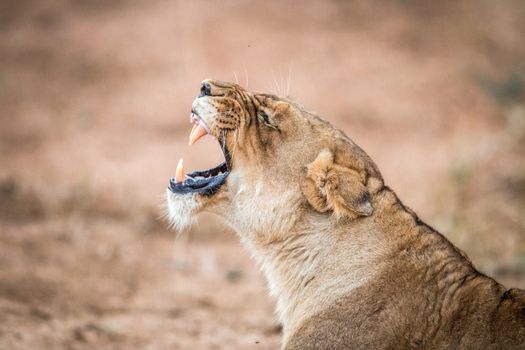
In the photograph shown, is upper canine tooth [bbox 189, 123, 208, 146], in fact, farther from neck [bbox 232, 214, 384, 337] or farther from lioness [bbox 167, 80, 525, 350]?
neck [bbox 232, 214, 384, 337]

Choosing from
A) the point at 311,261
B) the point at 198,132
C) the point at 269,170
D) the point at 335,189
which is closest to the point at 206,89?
the point at 198,132

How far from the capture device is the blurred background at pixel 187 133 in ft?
20.0

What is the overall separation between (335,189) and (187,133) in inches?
259

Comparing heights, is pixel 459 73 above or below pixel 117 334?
above

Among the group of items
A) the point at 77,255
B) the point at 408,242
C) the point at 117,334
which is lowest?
the point at 408,242

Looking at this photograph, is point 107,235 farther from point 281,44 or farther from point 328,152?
point 281,44

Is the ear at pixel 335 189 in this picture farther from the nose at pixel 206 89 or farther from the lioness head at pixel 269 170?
the nose at pixel 206 89

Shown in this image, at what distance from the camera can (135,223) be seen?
8047mm

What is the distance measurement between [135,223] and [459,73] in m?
6.00

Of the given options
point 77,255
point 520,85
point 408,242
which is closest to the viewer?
point 408,242

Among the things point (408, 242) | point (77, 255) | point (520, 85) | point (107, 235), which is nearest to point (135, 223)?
point (107, 235)

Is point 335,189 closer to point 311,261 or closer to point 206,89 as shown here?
point 311,261

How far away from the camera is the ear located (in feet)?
11.6

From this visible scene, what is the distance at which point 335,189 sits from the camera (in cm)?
356
